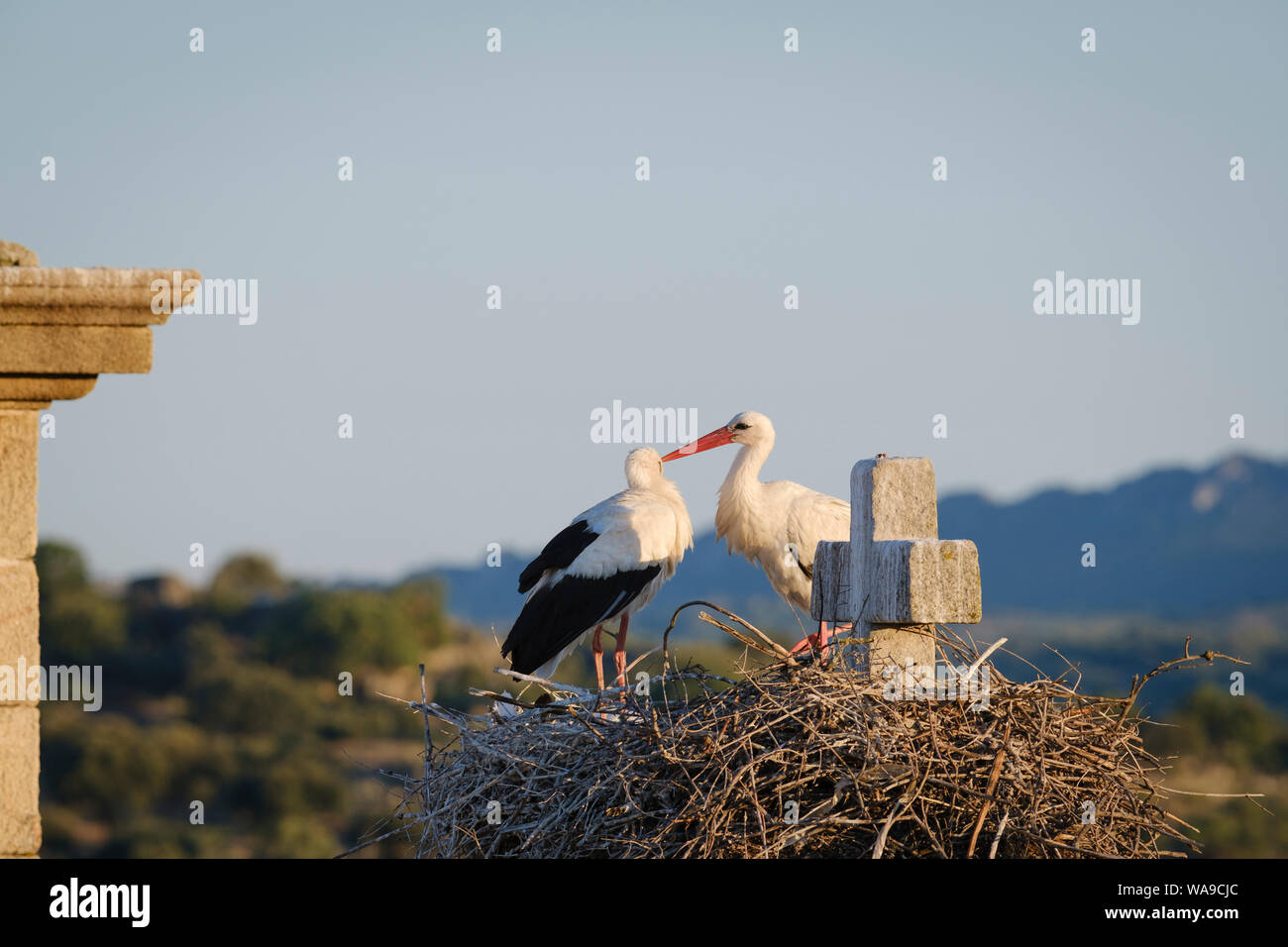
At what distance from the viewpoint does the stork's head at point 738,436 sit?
292 inches

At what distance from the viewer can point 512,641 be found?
7.21 meters

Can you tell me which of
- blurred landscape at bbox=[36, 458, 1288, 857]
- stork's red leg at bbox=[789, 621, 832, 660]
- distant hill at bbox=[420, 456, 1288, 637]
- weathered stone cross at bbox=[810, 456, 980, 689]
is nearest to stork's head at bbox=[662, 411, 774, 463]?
stork's red leg at bbox=[789, 621, 832, 660]

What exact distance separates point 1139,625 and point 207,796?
41.1 m

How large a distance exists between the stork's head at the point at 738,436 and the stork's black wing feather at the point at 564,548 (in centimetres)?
63

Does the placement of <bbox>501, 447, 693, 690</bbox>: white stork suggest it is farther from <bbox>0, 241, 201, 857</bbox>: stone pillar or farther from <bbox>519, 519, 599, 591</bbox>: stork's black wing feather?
<bbox>0, 241, 201, 857</bbox>: stone pillar

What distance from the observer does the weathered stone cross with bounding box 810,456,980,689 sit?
4.06 meters

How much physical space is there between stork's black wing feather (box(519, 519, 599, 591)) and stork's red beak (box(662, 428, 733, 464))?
24.3 inches

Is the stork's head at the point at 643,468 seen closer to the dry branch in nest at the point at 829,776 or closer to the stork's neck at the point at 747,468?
the stork's neck at the point at 747,468

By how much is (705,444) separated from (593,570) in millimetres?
933

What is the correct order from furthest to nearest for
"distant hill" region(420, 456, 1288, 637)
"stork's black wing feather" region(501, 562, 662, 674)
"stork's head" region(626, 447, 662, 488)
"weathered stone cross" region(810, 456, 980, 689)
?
"distant hill" region(420, 456, 1288, 637) → "stork's head" region(626, 447, 662, 488) → "stork's black wing feather" region(501, 562, 662, 674) → "weathered stone cross" region(810, 456, 980, 689)

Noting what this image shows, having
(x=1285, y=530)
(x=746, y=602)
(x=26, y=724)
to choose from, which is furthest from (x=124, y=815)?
(x=1285, y=530)

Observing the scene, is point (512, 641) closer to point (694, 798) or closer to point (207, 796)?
point (694, 798)

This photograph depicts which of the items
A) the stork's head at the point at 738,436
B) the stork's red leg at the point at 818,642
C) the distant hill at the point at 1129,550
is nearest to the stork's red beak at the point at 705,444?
the stork's head at the point at 738,436
